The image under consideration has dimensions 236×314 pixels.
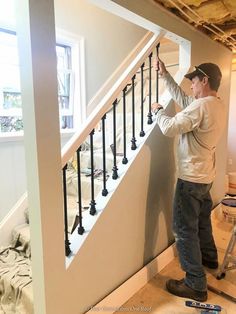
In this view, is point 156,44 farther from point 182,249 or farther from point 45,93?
point 182,249

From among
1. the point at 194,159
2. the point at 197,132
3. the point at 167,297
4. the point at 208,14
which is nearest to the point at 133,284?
the point at 167,297

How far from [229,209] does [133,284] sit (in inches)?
61.3

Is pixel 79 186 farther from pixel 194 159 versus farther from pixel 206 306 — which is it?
pixel 206 306

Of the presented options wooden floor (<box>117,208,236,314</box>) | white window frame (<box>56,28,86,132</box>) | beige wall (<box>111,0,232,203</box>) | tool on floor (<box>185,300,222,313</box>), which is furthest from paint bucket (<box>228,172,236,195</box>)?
tool on floor (<box>185,300,222,313</box>)

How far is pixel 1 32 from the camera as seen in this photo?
2.42 metres

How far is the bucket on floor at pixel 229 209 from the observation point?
2777 mm

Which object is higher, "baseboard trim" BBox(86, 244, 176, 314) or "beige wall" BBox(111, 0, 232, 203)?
"beige wall" BBox(111, 0, 232, 203)

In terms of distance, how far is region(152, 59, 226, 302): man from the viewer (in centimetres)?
179

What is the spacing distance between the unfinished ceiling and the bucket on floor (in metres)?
1.78

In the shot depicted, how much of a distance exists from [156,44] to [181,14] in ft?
1.16

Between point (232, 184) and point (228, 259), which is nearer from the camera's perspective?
point (228, 259)

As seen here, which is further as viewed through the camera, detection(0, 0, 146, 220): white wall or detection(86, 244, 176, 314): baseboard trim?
detection(0, 0, 146, 220): white wall

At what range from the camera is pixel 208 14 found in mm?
2098

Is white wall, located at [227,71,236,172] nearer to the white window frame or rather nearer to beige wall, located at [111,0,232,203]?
beige wall, located at [111,0,232,203]
